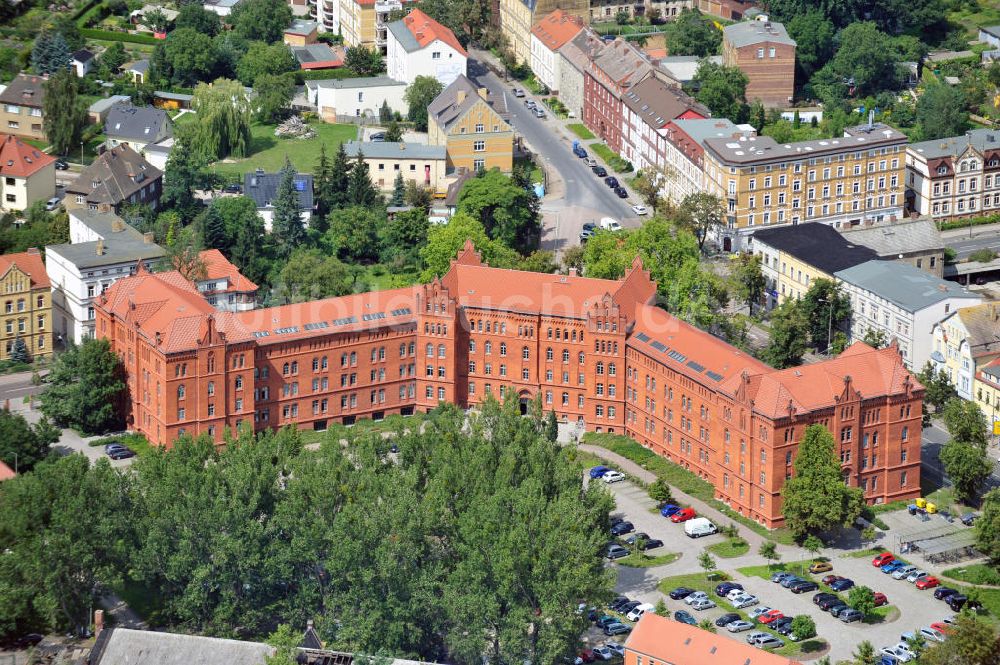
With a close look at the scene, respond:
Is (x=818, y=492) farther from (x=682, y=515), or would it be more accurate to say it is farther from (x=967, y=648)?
(x=967, y=648)

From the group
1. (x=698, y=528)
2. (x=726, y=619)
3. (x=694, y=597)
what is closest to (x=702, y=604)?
(x=694, y=597)

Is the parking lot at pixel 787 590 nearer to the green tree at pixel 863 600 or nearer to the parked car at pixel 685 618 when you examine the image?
the parked car at pixel 685 618

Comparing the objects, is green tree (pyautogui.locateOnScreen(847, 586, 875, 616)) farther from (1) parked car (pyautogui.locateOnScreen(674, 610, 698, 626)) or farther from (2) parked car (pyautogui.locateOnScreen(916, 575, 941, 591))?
(1) parked car (pyautogui.locateOnScreen(674, 610, 698, 626))

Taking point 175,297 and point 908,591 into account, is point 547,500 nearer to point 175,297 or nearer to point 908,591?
point 908,591

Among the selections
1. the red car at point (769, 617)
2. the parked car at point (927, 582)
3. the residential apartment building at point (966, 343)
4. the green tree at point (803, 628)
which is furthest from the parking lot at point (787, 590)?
the residential apartment building at point (966, 343)

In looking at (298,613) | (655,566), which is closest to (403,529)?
(298,613)

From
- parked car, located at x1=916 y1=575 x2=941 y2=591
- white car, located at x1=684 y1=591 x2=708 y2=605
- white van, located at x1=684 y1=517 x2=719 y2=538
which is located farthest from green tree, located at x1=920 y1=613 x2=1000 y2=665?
white van, located at x1=684 y1=517 x2=719 y2=538
